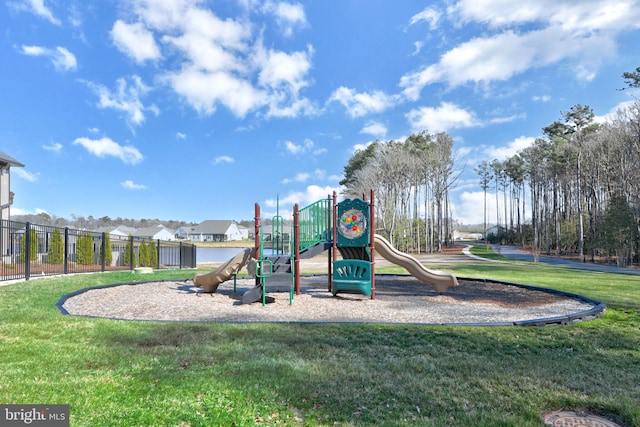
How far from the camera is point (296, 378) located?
3465 millimetres

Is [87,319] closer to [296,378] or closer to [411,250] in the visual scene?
[296,378]

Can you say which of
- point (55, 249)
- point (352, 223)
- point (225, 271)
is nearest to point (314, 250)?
point (352, 223)

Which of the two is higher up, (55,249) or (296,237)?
(296,237)

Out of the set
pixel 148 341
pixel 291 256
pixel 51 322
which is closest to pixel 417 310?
pixel 291 256

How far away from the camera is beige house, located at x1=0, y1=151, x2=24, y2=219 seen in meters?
20.5

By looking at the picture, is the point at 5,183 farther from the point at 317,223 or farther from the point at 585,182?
the point at 585,182

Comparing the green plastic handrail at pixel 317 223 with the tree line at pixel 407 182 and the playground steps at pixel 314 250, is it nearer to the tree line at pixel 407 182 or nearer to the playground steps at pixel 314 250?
the playground steps at pixel 314 250

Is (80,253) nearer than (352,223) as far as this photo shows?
No

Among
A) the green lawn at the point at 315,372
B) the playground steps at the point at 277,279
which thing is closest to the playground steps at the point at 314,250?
the playground steps at the point at 277,279

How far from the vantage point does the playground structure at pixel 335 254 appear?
8789 mm

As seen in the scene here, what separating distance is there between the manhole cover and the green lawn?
8cm

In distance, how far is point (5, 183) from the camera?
21047 mm

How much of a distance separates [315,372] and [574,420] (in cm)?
218

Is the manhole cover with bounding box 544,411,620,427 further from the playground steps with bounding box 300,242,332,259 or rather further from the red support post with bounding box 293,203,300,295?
the playground steps with bounding box 300,242,332,259
